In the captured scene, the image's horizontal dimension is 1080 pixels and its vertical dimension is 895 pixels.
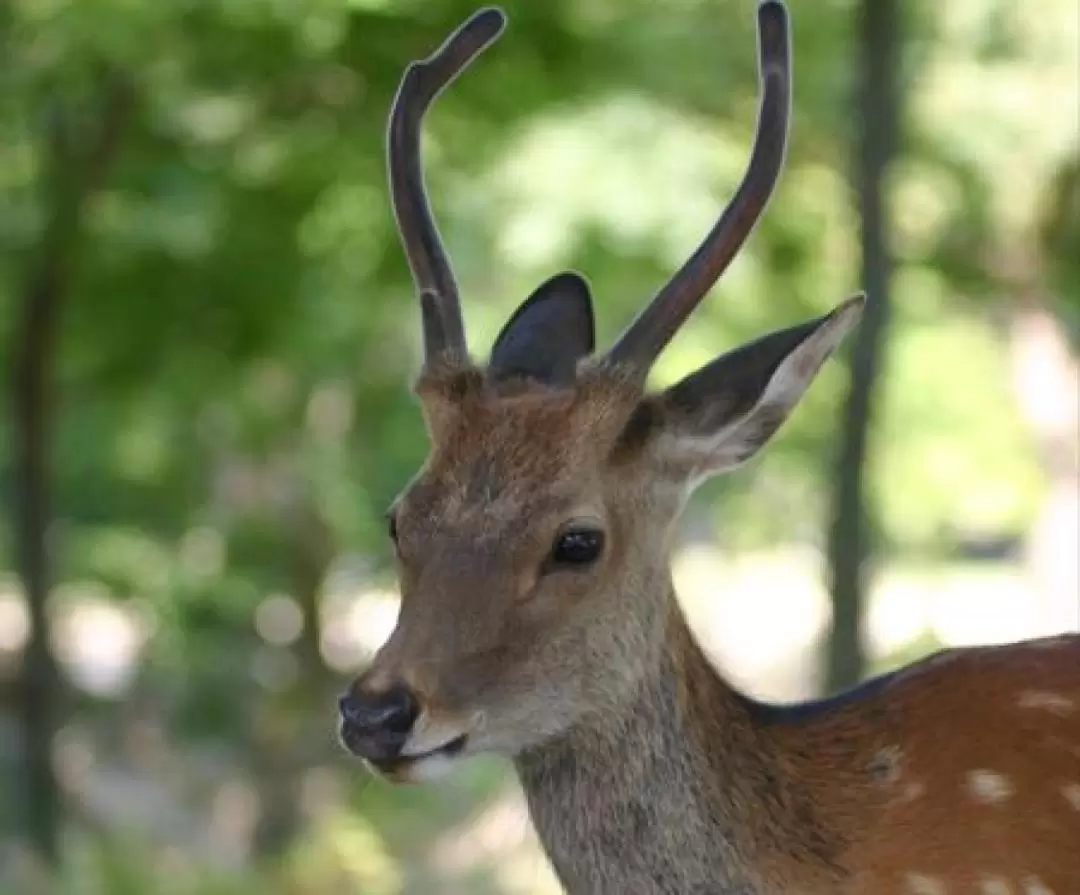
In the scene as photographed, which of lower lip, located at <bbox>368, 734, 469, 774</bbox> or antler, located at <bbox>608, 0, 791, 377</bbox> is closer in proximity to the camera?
lower lip, located at <bbox>368, 734, 469, 774</bbox>

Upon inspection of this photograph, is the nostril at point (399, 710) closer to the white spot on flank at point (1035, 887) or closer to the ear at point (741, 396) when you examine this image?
the ear at point (741, 396)

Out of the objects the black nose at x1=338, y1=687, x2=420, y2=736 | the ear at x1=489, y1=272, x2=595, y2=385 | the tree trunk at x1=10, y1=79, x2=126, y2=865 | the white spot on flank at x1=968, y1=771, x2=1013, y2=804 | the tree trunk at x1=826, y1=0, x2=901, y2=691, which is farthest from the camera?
the tree trunk at x1=10, y1=79, x2=126, y2=865

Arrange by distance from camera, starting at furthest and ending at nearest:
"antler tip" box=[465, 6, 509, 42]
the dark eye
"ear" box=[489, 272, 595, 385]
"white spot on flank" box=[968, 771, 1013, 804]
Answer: "antler tip" box=[465, 6, 509, 42] → "ear" box=[489, 272, 595, 385] → "white spot on flank" box=[968, 771, 1013, 804] → the dark eye

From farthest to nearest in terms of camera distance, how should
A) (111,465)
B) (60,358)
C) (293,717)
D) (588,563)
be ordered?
(293,717) < (111,465) < (60,358) < (588,563)

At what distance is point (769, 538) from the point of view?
41.8 feet

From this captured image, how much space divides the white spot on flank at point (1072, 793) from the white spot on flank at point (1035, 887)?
0.14 meters

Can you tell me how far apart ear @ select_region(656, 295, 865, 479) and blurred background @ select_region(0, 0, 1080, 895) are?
2.39 meters

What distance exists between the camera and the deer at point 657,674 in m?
2.93

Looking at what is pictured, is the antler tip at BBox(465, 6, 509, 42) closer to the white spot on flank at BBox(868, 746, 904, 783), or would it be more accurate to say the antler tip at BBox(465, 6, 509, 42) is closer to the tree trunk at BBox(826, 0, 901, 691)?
the white spot on flank at BBox(868, 746, 904, 783)

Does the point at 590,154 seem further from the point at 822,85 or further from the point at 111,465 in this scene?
the point at 111,465

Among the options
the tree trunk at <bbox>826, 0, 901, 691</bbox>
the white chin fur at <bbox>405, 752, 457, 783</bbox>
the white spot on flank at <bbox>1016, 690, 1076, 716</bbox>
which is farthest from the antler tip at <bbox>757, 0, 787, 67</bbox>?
the tree trunk at <bbox>826, 0, 901, 691</bbox>

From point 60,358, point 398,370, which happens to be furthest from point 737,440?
point 398,370

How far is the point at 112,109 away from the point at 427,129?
4.88 feet

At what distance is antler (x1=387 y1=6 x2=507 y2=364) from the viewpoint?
10.9 ft
